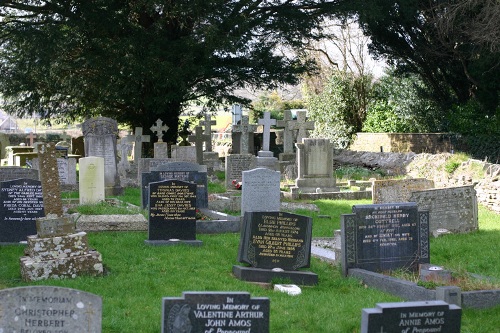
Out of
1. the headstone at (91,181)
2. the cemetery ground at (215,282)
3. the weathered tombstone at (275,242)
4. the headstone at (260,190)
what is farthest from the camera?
the headstone at (91,181)

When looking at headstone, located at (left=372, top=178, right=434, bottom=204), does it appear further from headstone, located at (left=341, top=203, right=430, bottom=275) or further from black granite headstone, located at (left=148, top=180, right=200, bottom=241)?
headstone, located at (left=341, top=203, right=430, bottom=275)

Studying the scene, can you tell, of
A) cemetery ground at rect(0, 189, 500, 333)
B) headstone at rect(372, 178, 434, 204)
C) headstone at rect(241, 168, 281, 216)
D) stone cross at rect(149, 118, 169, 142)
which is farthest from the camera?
stone cross at rect(149, 118, 169, 142)

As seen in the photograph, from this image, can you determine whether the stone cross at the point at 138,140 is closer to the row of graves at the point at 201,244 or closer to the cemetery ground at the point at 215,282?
the row of graves at the point at 201,244

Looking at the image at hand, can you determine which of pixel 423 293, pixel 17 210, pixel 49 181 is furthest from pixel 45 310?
pixel 17 210

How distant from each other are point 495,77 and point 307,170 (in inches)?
468

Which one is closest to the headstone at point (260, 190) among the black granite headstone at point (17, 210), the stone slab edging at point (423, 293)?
the black granite headstone at point (17, 210)

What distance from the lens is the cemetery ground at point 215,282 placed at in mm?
8641

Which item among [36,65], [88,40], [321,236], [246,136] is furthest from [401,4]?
[321,236]

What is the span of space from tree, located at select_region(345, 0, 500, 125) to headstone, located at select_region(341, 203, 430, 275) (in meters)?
19.0

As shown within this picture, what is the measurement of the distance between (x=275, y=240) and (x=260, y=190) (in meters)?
4.00

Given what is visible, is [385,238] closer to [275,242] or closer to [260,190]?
[275,242]

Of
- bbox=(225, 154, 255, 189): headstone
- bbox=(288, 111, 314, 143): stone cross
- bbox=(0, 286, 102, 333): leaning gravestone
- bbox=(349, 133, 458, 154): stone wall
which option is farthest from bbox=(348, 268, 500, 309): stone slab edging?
bbox=(349, 133, 458, 154): stone wall

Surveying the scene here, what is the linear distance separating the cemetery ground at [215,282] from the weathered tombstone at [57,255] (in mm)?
225

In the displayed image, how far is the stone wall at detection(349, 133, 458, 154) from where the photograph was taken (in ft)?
108
